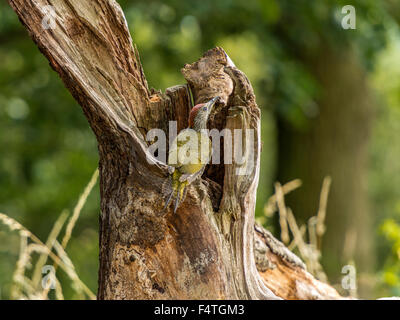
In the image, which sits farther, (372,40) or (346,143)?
(346,143)

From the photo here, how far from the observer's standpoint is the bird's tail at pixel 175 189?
2.14m

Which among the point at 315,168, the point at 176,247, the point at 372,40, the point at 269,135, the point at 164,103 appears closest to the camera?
the point at 176,247

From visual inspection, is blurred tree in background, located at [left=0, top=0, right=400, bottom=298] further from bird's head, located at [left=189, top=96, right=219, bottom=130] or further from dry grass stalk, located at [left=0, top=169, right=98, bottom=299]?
bird's head, located at [left=189, top=96, right=219, bottom=130]

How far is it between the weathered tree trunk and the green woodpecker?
0.21 ft

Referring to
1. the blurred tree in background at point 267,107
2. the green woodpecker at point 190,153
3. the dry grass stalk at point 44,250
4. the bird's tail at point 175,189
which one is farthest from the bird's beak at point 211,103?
the blurred tree in background at point 267,107

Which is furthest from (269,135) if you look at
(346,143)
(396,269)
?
(396,269)

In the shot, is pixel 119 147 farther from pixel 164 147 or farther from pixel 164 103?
pixel 164 103

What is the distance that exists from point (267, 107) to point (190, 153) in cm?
541

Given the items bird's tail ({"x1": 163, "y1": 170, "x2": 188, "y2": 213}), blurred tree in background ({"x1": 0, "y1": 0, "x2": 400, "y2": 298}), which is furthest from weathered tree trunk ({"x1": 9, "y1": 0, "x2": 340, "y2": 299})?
blurred tree in background ({"x1": 0, "y1": 0, "x2": 400, "y2": 298})

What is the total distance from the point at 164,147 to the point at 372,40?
4396mm

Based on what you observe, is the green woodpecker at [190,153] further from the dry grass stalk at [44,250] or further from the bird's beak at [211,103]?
the dry grass stalk at [44,250]

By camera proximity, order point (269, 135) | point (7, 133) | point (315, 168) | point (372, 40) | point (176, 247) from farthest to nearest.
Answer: point (269, 135) → point (7, 133) → point (315, 168) → point (372, 40) → point (176, 247)
